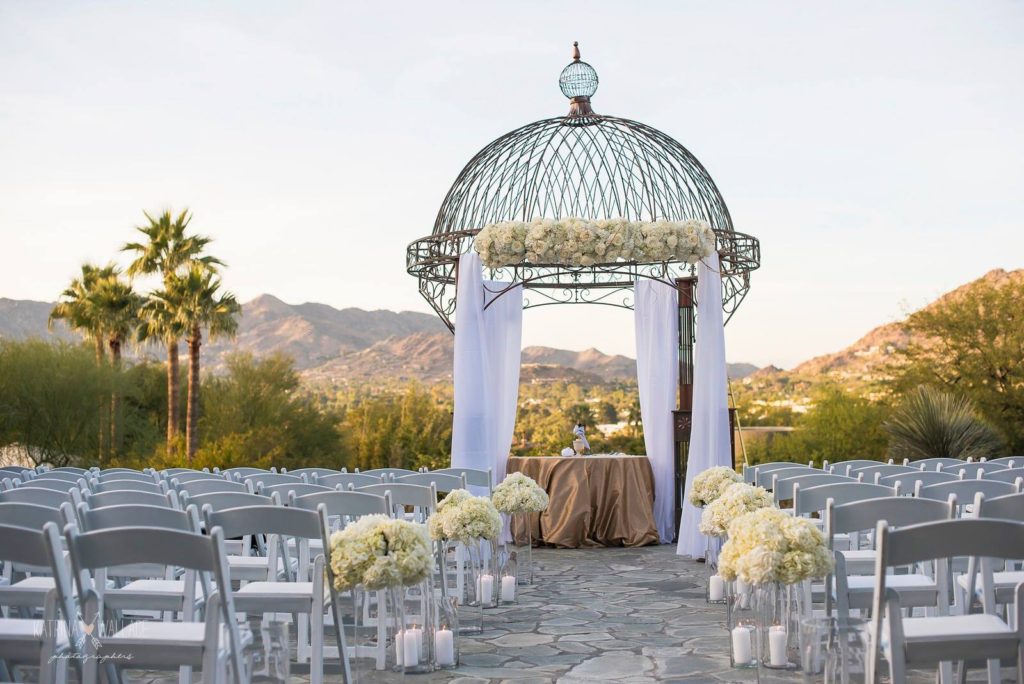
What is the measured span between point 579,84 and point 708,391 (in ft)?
10.6

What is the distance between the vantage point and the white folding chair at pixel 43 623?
126 inches

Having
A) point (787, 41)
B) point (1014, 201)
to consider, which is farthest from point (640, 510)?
point (1014, 201)

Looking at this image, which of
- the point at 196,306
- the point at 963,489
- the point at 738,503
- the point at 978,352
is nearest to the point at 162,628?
the point at 738,503

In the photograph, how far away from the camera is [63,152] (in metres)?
26.8

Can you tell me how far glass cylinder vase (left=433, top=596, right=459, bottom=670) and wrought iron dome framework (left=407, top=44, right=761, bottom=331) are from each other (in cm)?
511

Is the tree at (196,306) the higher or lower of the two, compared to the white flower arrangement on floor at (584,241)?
higher

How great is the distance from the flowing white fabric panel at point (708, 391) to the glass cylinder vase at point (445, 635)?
4417 millimetres

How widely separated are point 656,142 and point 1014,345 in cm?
914

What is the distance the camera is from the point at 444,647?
16.3ft

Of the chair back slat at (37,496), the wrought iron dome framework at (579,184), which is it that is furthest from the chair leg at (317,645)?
the wrought iron dome framework at (579,184)

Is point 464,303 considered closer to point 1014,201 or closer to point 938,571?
point 938,571

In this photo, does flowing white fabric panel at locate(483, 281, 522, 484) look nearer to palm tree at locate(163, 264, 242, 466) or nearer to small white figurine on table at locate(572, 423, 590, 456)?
small white figurine on table at locate(572, 423, 590, 456)

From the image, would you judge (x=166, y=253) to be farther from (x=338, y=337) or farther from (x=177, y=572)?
(x=338, y=337)

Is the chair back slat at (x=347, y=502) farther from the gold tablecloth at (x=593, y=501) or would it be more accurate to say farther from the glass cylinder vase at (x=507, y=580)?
the gold tablecloth at (x=593, y=501)
